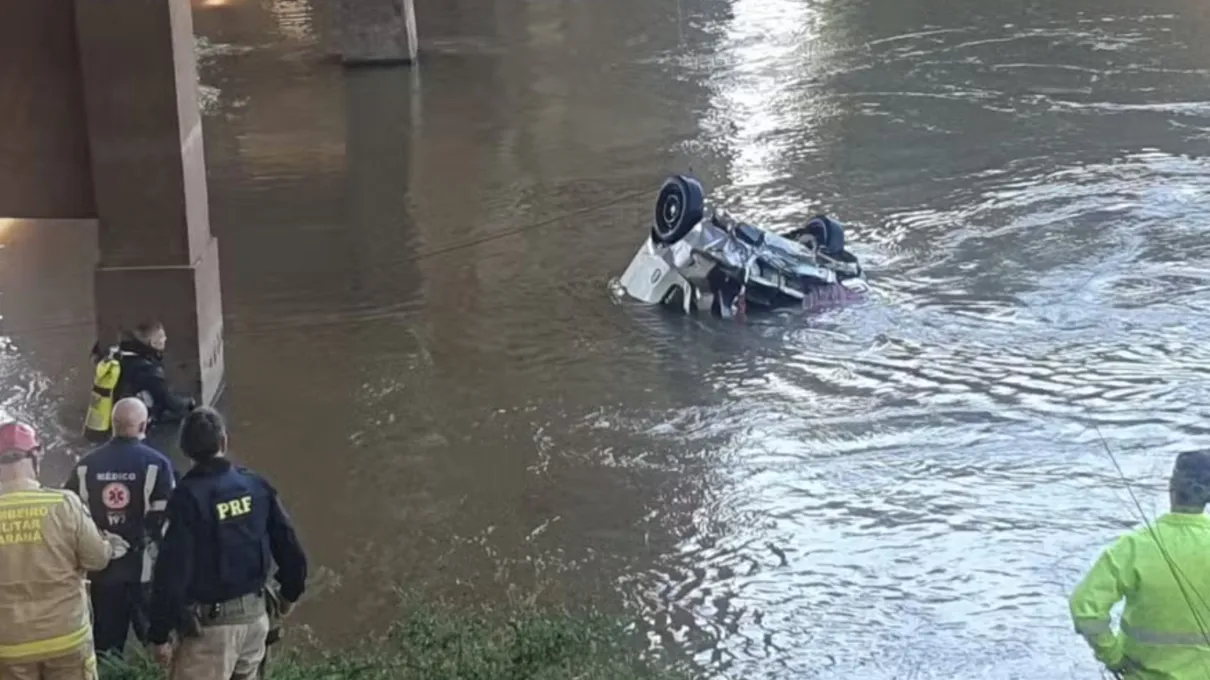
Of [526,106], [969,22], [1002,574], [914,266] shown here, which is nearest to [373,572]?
[1002,574]

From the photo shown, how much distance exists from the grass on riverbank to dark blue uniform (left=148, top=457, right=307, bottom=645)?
71 centimetres

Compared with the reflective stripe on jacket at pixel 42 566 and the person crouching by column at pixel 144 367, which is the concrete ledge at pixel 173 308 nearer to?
the person crouching by column at pixel 144 367

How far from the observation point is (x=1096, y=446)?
39.4 feet

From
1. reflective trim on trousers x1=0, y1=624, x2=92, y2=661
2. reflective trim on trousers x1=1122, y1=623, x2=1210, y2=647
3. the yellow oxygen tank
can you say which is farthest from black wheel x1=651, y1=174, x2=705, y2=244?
reflective trim on trousers x1=1122, y1=623, x2=1210, y2=647

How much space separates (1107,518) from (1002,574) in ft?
3.66

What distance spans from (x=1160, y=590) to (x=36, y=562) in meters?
4.25

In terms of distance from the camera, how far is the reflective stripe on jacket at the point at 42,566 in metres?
6.77

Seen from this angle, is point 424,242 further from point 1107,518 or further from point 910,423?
point 1107,518

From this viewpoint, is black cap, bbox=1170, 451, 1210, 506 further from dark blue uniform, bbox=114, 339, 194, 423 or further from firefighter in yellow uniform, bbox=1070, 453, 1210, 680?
dark blue uniform, bbox=114, 339, 194, 423

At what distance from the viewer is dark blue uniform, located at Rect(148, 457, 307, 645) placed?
6895 mm

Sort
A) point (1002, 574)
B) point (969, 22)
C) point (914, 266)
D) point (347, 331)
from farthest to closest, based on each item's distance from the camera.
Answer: point (969, 22)
point (914, 266)
point (347, 331)
point (1002, 574)

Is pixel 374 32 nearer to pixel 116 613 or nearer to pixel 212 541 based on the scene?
pixel 116 613

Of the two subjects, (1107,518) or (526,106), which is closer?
(1107,518)

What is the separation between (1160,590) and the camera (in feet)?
20.0
